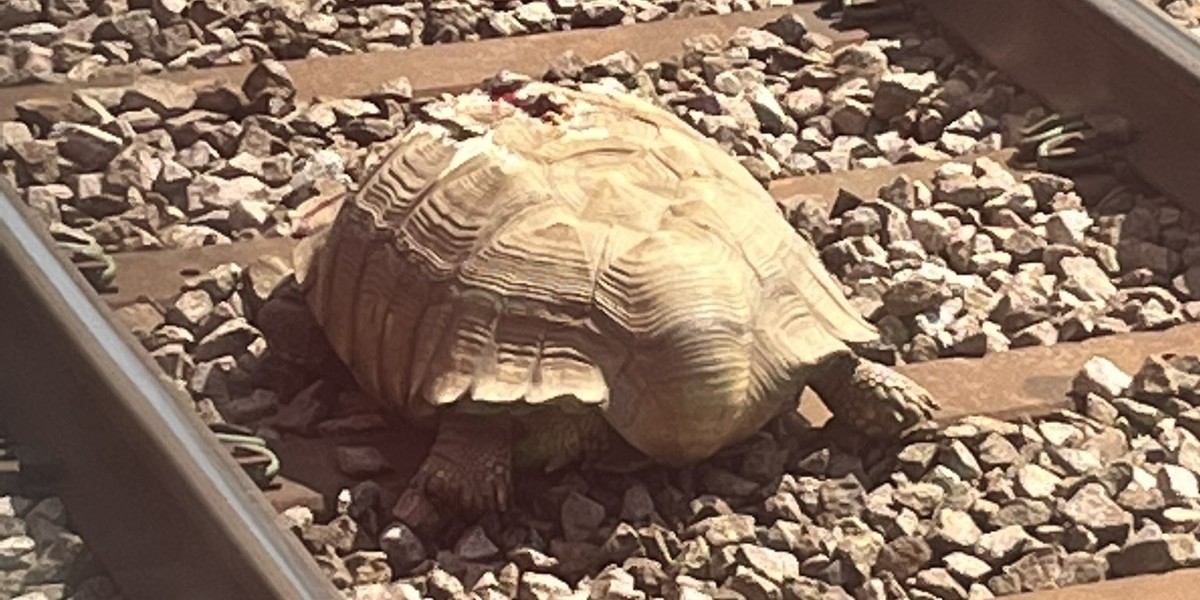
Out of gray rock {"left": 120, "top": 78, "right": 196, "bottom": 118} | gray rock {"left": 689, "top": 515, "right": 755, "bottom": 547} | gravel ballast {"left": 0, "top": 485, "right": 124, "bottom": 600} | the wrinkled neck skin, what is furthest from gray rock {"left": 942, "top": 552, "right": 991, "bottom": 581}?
gray rock {"left": 120, "top": 78, "right": 196, "bottom": 118}

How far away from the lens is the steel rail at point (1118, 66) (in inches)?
213

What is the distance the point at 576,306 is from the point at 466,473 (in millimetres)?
327

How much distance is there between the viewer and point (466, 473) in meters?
4.28

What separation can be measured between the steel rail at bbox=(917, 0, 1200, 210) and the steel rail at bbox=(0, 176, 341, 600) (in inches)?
90.5

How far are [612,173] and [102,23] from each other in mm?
2071

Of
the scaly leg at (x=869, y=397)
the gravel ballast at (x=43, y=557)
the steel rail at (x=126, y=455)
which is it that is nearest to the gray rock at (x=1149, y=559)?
the scaly leg at (x=869, y=397)

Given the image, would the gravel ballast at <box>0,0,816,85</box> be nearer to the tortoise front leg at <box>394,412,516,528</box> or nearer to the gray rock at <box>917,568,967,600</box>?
the tortoise front leg at <box>394,412,516,528</box>

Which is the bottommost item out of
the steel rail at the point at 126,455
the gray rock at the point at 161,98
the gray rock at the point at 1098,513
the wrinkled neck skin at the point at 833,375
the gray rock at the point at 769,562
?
the gray rock at the point at 161,98

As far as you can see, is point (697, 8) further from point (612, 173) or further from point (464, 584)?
point (464, 584)

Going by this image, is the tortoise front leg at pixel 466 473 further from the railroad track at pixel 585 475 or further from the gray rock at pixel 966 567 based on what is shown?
the gray rock at pixel 966 567

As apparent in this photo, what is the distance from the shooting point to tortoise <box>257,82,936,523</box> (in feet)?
13.9

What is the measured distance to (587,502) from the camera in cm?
430

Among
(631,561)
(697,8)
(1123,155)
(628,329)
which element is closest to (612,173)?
(628,329)

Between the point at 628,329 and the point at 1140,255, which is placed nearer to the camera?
the point at 628,329
